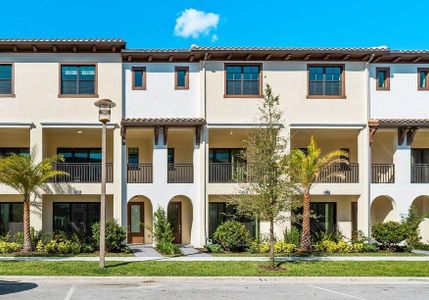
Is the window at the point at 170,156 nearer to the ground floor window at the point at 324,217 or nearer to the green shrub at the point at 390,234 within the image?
the ground floor window at the point at 324,217

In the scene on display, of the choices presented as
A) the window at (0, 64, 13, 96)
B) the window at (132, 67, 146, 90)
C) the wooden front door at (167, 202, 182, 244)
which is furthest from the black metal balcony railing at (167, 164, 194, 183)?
the window at (0, 64, 13, 96)

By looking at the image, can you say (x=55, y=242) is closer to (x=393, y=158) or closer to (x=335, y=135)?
(x=335, y=135)

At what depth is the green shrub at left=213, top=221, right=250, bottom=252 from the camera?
22594 millimetres

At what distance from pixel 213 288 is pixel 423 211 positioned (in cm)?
1715

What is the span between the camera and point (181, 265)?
61.5 feet

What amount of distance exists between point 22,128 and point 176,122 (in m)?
7.70

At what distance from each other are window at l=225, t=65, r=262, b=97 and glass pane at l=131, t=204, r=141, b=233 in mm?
8216

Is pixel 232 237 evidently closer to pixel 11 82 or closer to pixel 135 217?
pixel 135 217

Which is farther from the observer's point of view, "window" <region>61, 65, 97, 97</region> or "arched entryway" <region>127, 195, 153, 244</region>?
"arched entryway" <region>127, 195, 153, 244</region>

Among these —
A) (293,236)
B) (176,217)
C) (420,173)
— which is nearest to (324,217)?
(293,236)

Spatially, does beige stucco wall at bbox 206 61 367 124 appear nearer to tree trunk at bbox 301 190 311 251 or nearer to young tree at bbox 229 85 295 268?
tree trunk at bbox 301 190 311 251

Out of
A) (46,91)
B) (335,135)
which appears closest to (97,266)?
(46,91)

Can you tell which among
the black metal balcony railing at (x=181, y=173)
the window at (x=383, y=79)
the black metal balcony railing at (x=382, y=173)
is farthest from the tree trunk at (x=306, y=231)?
the window at (x=383, y=79)

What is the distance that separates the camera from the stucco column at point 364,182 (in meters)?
24.8
